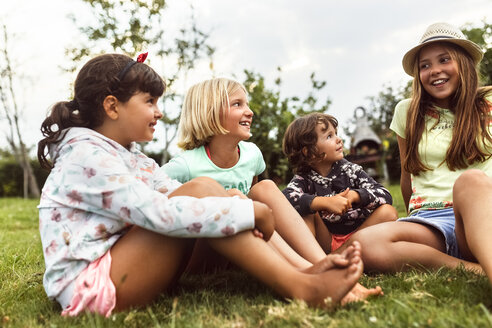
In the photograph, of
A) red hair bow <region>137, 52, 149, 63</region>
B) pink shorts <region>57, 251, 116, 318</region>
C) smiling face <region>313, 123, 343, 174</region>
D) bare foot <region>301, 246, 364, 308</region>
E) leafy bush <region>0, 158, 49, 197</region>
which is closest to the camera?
bare foot <region>301, 246, 364, 308</region>

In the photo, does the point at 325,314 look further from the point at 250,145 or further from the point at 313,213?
the point at 250,145

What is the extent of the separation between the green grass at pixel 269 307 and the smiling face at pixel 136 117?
75 centimetres

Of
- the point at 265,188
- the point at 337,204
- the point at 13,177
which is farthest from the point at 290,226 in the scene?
the point at 13,177

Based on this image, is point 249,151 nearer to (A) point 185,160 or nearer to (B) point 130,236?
(A) point 185,160

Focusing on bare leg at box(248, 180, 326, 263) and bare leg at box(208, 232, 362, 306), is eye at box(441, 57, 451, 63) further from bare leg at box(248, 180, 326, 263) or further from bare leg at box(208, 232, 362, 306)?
bare leg at box(208, 232, 362, 306)

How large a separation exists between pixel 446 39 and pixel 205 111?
151cm

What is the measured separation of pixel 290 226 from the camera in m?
2.36

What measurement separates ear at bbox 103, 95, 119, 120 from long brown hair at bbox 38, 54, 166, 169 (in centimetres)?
2

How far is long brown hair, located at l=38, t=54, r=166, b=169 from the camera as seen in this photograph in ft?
6.71

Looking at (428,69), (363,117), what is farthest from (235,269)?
(363,117)

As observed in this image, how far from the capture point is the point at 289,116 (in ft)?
25.3

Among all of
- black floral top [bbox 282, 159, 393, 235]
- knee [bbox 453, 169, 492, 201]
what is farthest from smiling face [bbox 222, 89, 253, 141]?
knee [bbox 453, 169, 492, 201]

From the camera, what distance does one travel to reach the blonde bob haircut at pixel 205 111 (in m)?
2.95

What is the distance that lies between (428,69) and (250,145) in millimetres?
1294
